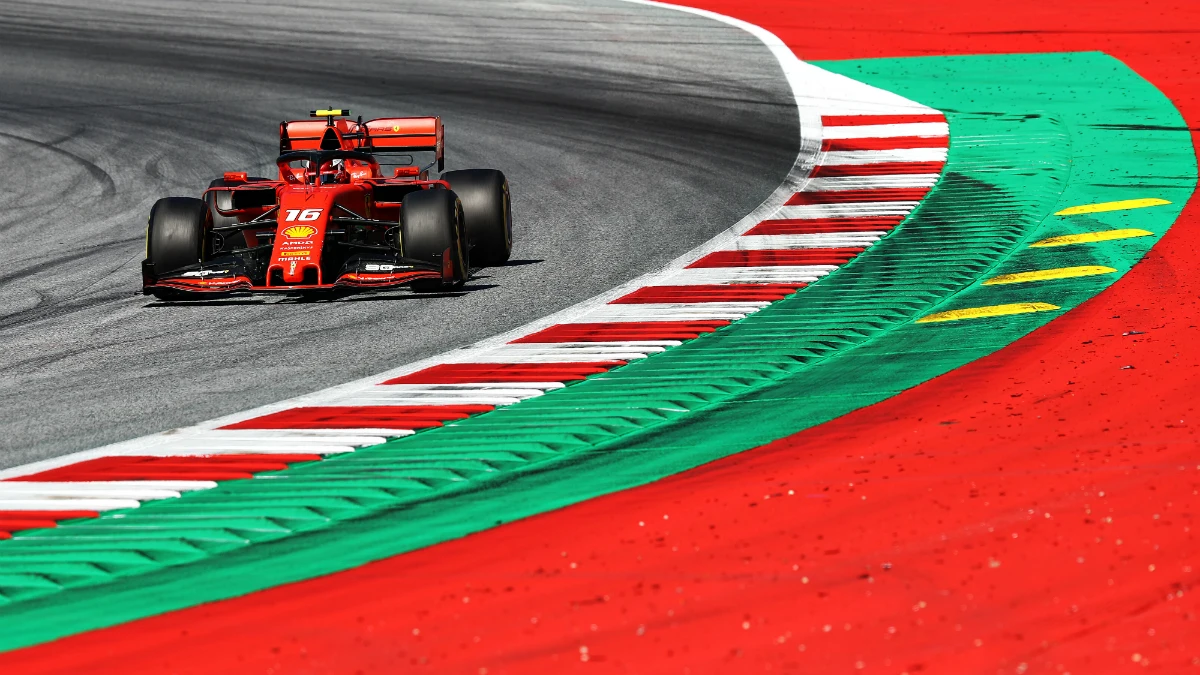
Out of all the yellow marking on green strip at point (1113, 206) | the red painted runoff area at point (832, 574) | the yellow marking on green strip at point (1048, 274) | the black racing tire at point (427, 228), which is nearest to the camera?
the red painted runoff area at point (832, 574)

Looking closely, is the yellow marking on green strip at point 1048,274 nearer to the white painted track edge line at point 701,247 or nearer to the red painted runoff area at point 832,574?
the white painted track edge line at point 701,247

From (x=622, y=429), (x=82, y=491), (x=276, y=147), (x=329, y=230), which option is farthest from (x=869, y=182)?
(x=82, y=491)

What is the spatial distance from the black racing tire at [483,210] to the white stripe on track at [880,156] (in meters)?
5.05

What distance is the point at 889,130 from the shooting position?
57.5ft

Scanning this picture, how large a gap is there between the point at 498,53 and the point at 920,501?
1851cm

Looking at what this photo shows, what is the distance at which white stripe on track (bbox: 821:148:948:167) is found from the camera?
15883 millimetres

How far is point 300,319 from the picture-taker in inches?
405

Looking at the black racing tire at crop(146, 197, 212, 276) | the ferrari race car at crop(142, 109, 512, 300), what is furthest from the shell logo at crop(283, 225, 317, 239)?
the black racing tire at crop(146, 197, 212, 276)

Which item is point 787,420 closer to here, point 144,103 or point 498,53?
point 144,103

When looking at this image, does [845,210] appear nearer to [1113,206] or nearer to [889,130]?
[1113,206]

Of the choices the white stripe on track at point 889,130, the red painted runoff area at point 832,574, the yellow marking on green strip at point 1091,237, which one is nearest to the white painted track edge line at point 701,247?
the white stripe on track at point 889,130

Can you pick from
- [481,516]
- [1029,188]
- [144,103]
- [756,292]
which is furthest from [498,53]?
[481,516]

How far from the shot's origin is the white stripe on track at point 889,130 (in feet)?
56.5

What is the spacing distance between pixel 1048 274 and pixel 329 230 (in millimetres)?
4784
